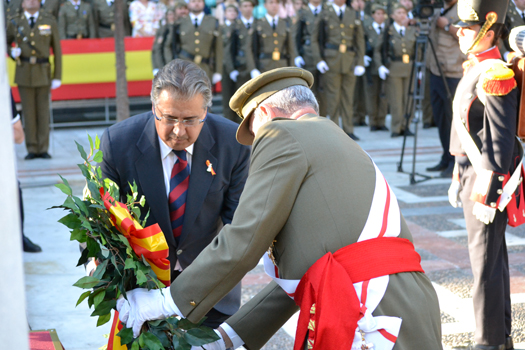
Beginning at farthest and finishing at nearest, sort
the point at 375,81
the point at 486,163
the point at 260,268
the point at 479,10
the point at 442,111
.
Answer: the point at 375,81 < the point at 442,111 < the point at 260,268 < the point at 479,10 < the point at 486,163

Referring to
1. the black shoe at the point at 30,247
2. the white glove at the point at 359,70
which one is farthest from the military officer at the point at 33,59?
the white glove at the point at 359,70

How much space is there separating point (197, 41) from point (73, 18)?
3228 millimetres

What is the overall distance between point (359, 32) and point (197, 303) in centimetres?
988

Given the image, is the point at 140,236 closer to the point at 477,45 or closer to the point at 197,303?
the point at 197,303

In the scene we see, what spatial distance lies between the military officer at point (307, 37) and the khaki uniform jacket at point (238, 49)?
1.02 meters

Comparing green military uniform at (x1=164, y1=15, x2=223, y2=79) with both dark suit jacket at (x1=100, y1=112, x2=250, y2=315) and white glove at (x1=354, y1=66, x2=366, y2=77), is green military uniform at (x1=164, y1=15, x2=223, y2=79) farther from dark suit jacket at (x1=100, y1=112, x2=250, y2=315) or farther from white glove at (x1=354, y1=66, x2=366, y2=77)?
dark suit jacket at (x1=100, y1=112, x2=250, y2=315)

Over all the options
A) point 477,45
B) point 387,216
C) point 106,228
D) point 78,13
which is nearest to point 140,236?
point 106,228

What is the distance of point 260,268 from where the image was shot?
5.30 meters

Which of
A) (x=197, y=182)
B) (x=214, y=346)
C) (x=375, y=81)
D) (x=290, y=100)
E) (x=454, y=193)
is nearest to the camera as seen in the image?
(x=290, y=100)

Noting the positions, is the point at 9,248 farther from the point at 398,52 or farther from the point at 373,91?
the point at 373,91

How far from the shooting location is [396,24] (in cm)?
1156

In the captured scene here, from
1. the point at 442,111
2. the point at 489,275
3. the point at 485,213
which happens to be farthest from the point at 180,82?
the point at 442,111

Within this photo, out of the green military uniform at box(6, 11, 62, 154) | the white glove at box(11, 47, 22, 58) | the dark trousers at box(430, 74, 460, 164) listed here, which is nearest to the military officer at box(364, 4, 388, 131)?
the dark trousers at box(430, 74, 460, 164)

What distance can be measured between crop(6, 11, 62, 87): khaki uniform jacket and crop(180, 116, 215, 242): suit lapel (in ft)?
24.1
